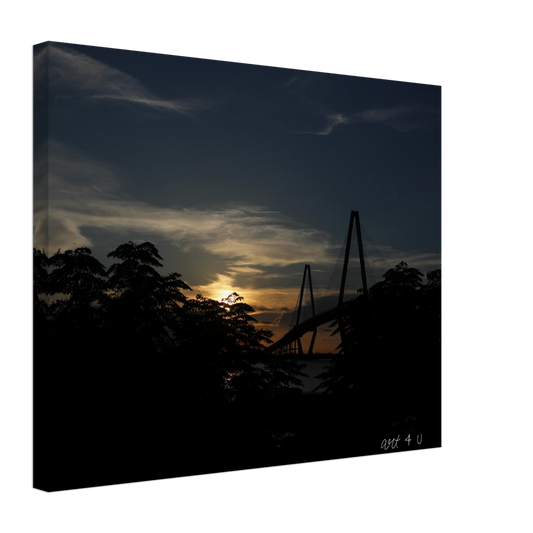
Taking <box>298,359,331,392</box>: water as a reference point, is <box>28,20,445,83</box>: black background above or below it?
above

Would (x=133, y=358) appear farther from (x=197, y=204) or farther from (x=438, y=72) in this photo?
(x=438, y=72)

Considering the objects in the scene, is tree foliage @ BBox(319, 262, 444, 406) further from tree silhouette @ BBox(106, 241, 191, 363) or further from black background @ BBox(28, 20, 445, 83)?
black background @ BBox(28, 20, 445, 83)

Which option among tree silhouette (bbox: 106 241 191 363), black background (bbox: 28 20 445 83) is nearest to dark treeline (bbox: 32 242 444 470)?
tree silhouette (bbox: 106 241 191 363)

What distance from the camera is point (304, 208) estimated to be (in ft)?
11.0

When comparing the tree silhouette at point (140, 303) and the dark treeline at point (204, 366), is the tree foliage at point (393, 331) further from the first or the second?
the tree silhouette at point (140, 303)

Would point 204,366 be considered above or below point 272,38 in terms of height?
below

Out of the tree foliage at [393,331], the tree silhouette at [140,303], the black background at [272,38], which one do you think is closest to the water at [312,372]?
the tree foliage at [393,331]

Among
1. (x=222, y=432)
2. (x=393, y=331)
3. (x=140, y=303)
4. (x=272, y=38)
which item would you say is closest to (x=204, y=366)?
(x=222, y=432)

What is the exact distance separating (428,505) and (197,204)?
107 inches

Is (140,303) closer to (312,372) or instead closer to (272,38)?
(312,372)

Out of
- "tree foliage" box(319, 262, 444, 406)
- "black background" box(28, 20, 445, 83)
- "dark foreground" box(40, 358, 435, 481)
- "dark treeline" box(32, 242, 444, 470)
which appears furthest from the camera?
"tree foliage" box(319, 262, 444, 406)

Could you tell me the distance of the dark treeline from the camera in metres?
2.86

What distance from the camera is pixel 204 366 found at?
326 cm

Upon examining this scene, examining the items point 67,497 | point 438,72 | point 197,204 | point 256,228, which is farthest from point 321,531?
point 438,72
